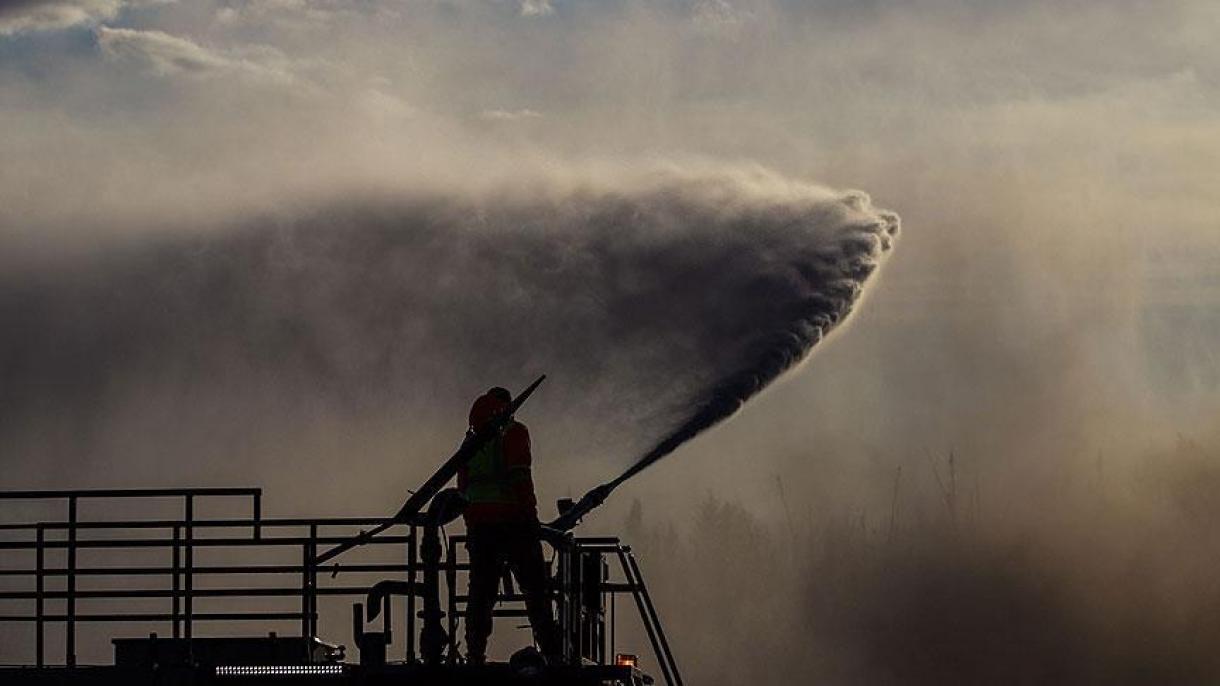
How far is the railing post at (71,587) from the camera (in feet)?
91.1

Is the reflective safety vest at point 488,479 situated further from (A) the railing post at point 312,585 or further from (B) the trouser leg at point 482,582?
(A) the railing post at point 312,585

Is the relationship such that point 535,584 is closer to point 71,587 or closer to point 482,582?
point 482,582

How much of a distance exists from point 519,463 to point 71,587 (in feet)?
19.4

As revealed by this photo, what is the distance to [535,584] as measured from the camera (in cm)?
2564

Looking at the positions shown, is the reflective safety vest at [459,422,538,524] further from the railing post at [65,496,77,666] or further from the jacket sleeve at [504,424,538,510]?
the railing post at [65,496,77,666]

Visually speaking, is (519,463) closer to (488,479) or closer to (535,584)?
(488,479)

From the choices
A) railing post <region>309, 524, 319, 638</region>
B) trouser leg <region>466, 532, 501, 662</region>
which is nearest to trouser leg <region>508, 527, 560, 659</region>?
trouser leg <region>466, 532, 501, 662</region>

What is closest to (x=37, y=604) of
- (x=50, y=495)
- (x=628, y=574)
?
(x=50, y=495)

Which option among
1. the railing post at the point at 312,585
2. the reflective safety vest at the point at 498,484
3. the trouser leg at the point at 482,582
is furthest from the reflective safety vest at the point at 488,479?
the railing post at the point at 312,585

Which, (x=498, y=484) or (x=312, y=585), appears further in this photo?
(x=312, y=585)

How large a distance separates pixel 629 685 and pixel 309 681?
2955 mm

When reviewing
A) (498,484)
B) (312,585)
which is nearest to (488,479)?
(498,484)

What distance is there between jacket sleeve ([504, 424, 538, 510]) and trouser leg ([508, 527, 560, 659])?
0.35 m

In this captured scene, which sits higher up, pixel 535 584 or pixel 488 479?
pixel 488 479
